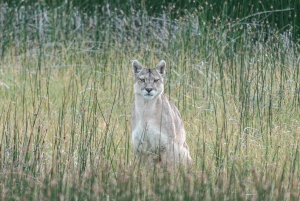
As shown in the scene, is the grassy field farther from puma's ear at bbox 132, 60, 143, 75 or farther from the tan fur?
puma's ear at bbox 132, 60, 143, 75

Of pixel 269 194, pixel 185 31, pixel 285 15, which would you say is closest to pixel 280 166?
pixel 269 194

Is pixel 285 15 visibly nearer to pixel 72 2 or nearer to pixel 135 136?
pixel 72 2

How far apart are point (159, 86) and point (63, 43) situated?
13.4 ft

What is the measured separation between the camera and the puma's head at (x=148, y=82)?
6.15 meters

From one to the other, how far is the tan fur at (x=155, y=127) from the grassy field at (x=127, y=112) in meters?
0.16

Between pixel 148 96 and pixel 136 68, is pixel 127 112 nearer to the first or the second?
pixel 136 68

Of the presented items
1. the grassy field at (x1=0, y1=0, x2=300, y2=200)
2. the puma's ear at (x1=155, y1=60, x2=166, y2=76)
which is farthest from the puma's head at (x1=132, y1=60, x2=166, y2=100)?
the grassy field at (x1=0, y1=0, x2=300, y2=200)

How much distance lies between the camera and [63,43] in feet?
33.1

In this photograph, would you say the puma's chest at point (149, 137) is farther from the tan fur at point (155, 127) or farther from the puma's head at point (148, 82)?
the puma's head at point (148, 82)

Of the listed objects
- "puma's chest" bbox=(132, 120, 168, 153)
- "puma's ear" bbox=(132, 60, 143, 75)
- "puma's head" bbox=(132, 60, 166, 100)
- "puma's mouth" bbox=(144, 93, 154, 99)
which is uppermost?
"puma's ear" bbox=(132, 60, 143, 75)

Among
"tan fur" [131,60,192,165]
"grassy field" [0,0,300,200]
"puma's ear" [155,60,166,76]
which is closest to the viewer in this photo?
"grassy field" [0,0,300,200]

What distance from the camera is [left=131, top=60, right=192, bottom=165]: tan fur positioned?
5.89 m

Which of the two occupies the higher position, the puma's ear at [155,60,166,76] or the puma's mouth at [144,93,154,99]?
the puma's ear at [155,60,166,76]

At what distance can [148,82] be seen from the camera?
619 centimetres
